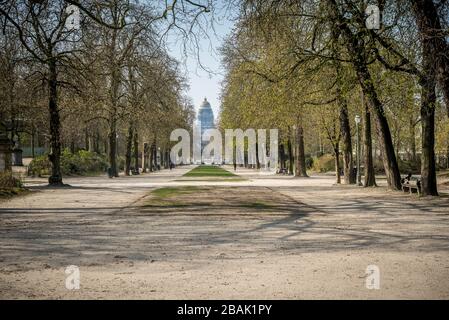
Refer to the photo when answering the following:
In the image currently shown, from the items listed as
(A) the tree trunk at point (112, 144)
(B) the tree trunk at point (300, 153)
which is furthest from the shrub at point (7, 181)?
(B) the tree trunk at point (300, 153)

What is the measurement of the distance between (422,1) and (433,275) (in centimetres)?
1172

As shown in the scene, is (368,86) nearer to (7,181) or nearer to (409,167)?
(7,181)

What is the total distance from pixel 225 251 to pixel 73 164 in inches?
1626

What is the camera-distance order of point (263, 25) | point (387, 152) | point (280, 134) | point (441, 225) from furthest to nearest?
point (280, 134)
point (387, 152)
point (263, 25)
point (441, 225)

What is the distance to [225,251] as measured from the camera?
9.55m

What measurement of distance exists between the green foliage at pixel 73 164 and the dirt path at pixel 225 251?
2889 centimetres

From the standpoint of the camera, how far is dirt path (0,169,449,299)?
22.1ft

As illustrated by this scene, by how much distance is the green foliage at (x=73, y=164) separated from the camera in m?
45.6

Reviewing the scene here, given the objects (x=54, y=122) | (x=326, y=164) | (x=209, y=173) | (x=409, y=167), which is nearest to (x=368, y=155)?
(x=54, y=122)

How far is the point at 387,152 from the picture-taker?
77.8ft

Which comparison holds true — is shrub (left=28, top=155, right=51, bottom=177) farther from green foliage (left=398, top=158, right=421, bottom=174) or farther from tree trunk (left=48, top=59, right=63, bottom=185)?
green foliage (left=398, top=158, right=421, bottom=174)

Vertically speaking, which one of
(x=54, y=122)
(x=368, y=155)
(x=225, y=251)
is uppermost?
(x=54, y=122)
